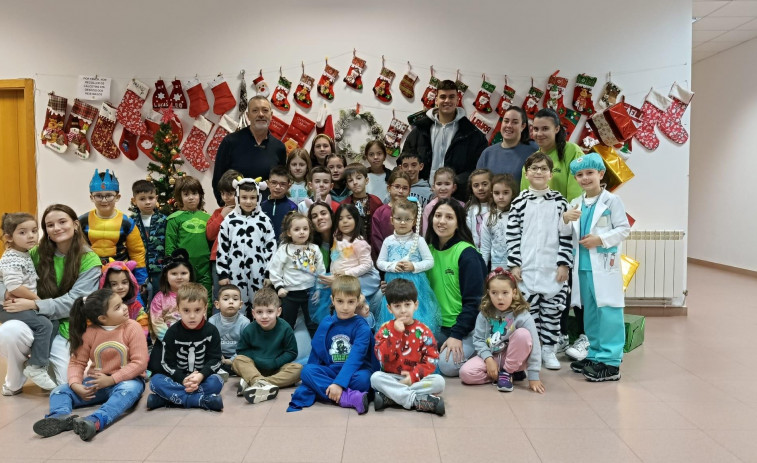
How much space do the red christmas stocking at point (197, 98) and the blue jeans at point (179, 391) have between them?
3.13 m

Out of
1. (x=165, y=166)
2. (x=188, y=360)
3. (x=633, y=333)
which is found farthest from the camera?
(x=165, y=166)

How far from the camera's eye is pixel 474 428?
2.65 meters

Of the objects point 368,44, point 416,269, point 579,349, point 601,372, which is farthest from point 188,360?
point 368,44

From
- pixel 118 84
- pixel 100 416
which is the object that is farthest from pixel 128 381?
pixel 118 84

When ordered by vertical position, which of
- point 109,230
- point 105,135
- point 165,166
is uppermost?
point 105,135

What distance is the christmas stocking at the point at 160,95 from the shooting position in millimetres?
5344

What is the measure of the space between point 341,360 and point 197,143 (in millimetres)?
3181

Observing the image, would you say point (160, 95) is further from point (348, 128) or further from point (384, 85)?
point (384, 85)

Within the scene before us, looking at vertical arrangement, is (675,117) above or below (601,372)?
above

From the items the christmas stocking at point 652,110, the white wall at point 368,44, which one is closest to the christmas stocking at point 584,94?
the white wall at point 368,44

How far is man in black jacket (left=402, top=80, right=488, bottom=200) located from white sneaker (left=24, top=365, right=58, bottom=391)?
302 cm

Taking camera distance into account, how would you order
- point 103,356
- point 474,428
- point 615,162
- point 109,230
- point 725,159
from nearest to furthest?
point 474,428
point 103,356
point 109,230
point 615,162
point 725,159

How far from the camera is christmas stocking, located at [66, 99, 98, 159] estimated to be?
5363mm

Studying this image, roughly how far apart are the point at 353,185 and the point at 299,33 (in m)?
2.16
